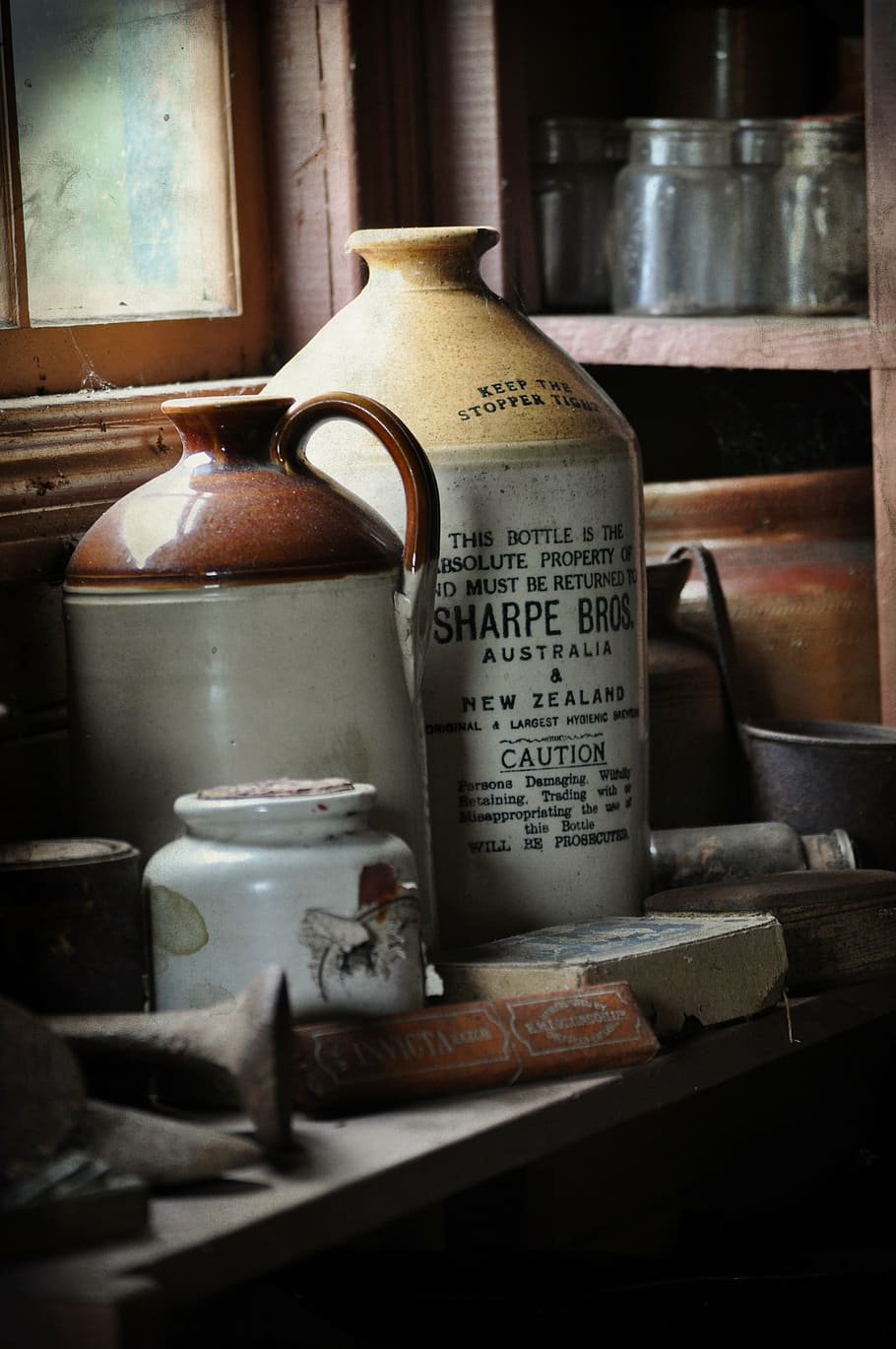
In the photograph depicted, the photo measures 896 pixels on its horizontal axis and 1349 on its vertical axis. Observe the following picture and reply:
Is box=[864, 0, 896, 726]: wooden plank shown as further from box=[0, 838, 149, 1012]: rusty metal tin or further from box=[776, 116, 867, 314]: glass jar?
box=[0, 838, 149, 1012]: rusty metal tin

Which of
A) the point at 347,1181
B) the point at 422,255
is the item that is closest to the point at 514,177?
the point at 422,255

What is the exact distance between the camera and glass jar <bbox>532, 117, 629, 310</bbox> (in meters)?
1.47

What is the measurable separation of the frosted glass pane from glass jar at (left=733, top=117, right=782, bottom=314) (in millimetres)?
386

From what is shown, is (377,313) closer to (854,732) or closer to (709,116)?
(854,732)

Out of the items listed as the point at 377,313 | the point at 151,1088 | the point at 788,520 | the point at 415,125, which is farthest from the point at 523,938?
the point at 415,125

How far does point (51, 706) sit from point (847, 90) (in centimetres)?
89

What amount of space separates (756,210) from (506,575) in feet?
1.78

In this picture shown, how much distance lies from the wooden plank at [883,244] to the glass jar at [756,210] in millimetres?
179

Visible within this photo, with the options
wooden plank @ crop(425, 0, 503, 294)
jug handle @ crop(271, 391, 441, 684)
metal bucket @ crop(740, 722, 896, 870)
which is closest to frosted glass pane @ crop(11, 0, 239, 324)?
wooden plank @ crop(425, 0, 503, 294)

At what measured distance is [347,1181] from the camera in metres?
0.72

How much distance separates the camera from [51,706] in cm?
107

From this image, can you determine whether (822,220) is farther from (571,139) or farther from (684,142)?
(571,139)

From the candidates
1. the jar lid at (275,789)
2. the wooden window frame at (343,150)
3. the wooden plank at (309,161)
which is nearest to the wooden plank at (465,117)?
the wooden window frame at (343,150)

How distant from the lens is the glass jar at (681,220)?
1398mm
